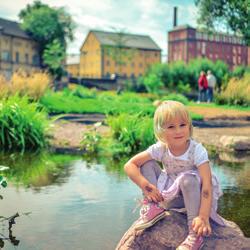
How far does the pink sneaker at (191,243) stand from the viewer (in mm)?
2648

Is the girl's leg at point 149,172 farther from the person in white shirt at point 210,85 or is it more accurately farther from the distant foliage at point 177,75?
the distant foliage at point 177,75

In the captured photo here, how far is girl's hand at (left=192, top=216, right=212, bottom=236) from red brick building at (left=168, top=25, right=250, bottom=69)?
6332cm

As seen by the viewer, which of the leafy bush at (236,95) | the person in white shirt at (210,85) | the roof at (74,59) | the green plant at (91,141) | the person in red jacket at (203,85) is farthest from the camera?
the roof at (74,59)

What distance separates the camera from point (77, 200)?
4773 mm

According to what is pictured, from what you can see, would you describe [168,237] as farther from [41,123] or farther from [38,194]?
[41,123]

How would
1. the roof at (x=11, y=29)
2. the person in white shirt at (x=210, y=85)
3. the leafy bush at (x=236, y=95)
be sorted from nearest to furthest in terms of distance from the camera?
the leafy bush at (x=236, y=95) → the person in white shirt at (x=210, y=85) → the roof at (x=11, y=29)

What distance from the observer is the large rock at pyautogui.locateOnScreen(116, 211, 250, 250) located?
2.84 m

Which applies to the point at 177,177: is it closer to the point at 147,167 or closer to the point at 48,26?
the point at 147,167

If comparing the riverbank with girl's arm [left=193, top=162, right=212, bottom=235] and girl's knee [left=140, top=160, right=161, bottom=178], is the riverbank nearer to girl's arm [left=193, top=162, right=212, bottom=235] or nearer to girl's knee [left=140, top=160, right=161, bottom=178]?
girl's knee [left=140, top=160, right=161, bottom=178]

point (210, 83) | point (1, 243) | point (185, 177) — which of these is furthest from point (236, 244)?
point (210, 83)

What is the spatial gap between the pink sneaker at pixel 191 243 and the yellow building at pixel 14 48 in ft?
188

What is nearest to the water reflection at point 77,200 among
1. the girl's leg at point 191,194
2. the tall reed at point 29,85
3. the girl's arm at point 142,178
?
the girl's arm at point 142,178

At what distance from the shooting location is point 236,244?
2.81 meters

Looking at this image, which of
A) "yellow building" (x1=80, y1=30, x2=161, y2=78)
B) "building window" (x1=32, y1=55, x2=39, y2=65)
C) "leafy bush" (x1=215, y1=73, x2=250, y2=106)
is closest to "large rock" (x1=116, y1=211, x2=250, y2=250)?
"leafy bush" (x1=215, y1=73, x2=250, y2=106)
